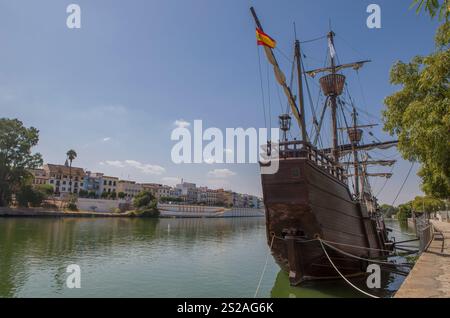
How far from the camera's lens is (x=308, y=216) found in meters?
11.5

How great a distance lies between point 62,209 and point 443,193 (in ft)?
220

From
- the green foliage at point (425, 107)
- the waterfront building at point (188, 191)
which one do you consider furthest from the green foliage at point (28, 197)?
the waterfront building at point (188, 191)

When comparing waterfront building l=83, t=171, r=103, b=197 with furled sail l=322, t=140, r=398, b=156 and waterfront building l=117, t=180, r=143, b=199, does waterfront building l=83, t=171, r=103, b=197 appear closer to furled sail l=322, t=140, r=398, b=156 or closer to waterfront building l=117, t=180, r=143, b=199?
waterfront building l=117, t=180, r=143, b=199

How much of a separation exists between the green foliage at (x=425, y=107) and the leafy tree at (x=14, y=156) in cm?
6206

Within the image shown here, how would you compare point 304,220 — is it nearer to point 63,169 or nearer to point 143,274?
point 143,274

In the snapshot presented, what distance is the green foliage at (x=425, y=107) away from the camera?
774 cm

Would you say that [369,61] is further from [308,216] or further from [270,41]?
[308,216]

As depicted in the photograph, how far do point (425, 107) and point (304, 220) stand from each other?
215 inches

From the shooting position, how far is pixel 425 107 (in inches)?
325

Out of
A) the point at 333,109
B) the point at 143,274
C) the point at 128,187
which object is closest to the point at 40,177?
the point at 128,187

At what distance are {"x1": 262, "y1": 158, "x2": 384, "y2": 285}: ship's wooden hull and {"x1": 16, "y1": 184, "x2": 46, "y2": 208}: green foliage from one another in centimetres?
5964

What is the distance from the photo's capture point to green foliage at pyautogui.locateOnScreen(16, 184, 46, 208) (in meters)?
58.4
